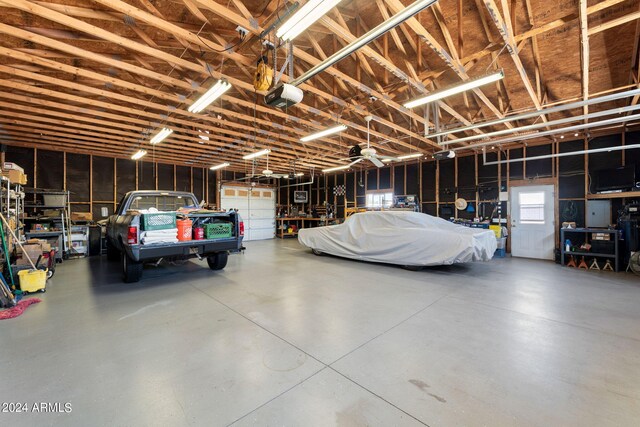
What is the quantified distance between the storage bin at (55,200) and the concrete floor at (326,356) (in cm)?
468

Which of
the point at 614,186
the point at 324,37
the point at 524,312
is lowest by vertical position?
the point at 524,312

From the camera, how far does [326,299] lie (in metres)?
3.52

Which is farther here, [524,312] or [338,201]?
[338,201]

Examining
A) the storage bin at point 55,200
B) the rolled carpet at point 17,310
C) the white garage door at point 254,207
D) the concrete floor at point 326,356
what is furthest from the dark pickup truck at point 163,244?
the white garage door at point 254,207

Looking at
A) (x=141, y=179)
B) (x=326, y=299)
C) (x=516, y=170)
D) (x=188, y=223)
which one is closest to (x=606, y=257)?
(x=516, y=170)

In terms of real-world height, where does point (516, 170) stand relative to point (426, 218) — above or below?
above

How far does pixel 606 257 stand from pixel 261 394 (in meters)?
8.15

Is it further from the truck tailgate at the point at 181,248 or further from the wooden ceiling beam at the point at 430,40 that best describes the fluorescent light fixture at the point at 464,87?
the truck tailgate at the point at 181,248

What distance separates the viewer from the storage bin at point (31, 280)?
366cm

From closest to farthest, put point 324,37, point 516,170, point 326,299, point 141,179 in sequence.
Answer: point 326,299 < point 324,37 < point 516,170 < point 141,179

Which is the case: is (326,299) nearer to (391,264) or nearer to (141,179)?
(391,264)

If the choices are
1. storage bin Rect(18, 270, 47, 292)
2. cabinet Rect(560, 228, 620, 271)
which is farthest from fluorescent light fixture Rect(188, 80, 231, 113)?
cabinet Rect(560, 228, 620, 271)

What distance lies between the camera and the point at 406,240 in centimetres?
534

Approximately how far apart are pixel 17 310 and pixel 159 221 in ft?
5.80
